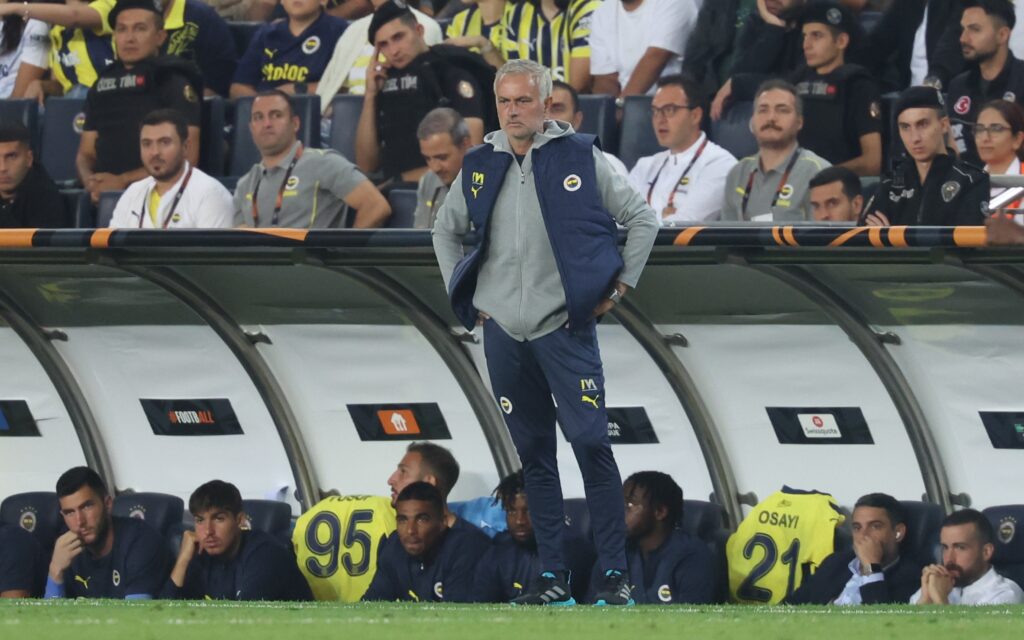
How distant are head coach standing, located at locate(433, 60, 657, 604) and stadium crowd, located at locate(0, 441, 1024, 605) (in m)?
1.48

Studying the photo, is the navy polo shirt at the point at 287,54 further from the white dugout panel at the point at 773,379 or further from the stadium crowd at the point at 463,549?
the white dugout panel at the point at 773,379

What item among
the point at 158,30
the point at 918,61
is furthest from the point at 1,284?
the point at 918,61

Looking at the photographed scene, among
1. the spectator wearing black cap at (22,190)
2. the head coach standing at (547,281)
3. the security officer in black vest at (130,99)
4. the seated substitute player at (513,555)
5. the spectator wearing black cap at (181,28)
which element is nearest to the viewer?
the head coach standing at (547,281)

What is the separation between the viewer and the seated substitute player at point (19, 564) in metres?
10.1

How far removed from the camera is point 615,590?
6547 millimetres

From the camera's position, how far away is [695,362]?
9.04m

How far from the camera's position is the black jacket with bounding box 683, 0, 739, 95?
38.0 feet

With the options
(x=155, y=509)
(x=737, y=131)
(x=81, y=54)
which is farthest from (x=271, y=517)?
(x=81, y=54)

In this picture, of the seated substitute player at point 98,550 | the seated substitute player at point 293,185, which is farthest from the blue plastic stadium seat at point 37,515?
the seated substitute player at point 293,185

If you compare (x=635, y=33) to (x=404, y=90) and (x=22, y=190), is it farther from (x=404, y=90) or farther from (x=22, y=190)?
(x=22, y=190)

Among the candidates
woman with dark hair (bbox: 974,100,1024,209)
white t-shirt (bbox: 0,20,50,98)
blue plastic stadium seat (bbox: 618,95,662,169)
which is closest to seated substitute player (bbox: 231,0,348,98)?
white t-shirt (bbox: 0,20,50,98)

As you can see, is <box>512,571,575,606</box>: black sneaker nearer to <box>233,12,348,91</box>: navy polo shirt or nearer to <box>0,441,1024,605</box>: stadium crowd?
<box>0,441,1024,605</box>: stadium crowd

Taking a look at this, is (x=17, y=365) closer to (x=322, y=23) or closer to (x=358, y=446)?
(x=358, y=446)

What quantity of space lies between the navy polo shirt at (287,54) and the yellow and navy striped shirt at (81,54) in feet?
3.38
